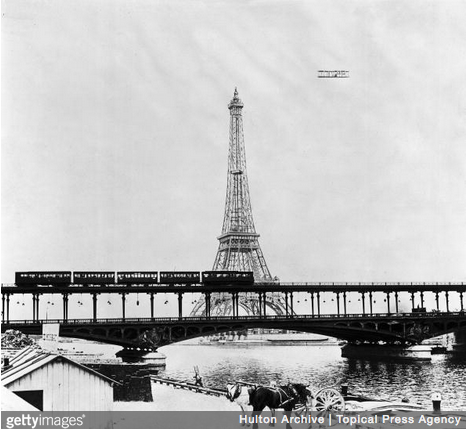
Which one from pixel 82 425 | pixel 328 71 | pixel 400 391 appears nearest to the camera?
pixel 82 425

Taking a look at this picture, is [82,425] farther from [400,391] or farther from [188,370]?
[188,370]

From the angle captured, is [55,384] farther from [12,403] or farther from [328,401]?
[328,401]

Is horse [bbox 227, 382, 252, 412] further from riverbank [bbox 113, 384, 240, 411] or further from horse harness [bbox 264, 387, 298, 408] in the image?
riverbank [bbox 113, 384, 240, 411]

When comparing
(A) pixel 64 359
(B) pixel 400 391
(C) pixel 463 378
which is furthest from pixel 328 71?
(C) pixel 463 378

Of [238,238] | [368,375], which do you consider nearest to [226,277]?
[368,375]

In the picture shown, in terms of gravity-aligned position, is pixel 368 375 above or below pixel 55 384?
below
